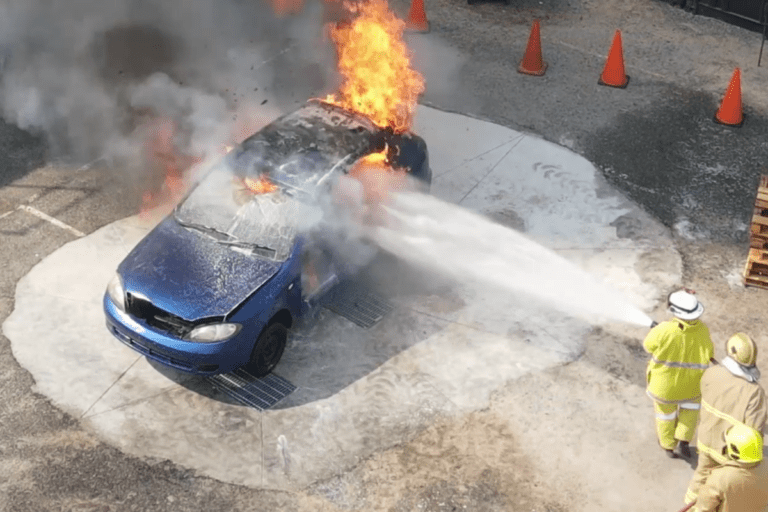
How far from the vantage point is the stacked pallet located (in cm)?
822

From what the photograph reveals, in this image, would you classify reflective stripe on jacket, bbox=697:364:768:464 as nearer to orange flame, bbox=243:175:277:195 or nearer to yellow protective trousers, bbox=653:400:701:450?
yellow protective trousers, bbox=653:400:701:450

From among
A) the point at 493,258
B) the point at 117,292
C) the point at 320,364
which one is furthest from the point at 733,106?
the point at 117,292

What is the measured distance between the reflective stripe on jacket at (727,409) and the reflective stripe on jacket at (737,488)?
0.26m

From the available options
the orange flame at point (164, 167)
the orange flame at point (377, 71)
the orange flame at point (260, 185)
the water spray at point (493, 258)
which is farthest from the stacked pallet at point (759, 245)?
the orange flame at point (164, 167)

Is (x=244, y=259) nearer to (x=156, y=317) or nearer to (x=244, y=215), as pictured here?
(x=244, y=215)

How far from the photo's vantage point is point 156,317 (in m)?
6.89

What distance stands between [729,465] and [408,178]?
14.6ft

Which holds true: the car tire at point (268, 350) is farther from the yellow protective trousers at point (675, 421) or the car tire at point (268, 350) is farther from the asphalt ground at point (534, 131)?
the yellow protective trousers at point (675, 421)

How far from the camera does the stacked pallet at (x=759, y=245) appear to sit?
8.22 m

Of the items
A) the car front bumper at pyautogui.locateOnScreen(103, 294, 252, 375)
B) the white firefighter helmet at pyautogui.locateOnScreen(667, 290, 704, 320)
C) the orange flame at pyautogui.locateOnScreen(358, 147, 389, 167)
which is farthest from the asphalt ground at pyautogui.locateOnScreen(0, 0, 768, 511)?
the orange flame at pyautogui.locateOnScreen(358, 147, 389, 167)

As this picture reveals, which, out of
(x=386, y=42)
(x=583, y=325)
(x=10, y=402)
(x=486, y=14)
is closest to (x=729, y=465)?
(x=583, y=325)

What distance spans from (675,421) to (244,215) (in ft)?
12.8

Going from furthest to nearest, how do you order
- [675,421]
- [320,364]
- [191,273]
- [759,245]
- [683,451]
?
1. [759,245]
2. [320,364]
3. [191,273]
4. [683,451]
5. [675,421]

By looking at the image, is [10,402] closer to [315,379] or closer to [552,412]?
[315,379]
